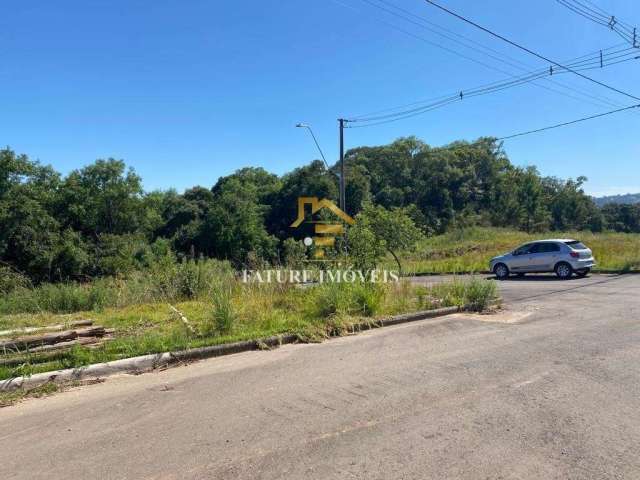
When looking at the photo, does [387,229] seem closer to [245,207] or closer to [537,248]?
[537,248]

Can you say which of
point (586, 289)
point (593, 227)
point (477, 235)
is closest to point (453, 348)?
point (586, 289)

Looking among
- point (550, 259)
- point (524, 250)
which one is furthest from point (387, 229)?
point (524, 250)

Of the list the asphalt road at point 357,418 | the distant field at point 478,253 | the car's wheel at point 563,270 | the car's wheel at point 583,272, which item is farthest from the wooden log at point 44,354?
the car's wheel at point 583,272

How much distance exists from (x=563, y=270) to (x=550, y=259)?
0.70 metres

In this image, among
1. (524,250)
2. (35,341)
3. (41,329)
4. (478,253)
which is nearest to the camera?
(35,341)

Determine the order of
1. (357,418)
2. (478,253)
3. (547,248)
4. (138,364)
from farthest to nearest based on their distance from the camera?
(478,253) → (547,248) → (138,364) → (357,418)

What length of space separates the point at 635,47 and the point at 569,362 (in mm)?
14864

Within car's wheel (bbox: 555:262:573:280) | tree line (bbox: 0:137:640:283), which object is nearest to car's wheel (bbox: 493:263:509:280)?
car's wheel (bbox: 555:262:573:280)

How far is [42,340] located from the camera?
6.57 metres

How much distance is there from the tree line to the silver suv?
603 cm

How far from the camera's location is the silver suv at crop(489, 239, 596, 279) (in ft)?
61.0

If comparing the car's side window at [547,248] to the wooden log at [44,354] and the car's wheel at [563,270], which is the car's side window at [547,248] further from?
the wooden log at [44,354]

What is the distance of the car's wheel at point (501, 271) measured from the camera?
21003 millimetres

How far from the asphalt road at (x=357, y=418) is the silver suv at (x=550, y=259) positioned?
12.7 metres
